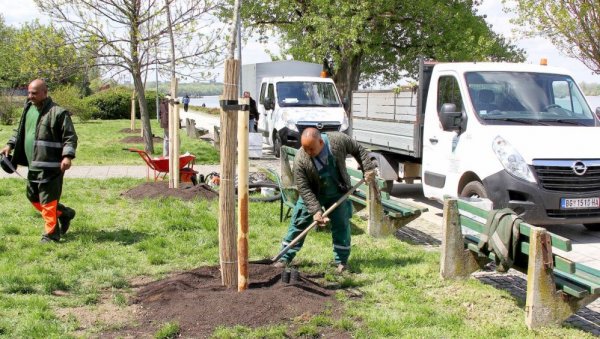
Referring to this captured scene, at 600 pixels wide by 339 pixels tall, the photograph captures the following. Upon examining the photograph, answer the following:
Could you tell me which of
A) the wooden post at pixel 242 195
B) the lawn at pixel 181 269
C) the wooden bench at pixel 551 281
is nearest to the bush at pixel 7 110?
the lawn at pixel 181 269

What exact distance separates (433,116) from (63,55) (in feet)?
32.1

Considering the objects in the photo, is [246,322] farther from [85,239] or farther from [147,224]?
[147,224]

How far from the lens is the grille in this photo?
7.84 metres

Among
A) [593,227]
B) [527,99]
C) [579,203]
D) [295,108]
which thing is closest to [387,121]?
[527,99]

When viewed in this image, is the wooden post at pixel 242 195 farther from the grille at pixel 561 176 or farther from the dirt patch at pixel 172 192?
the dirt patch at pixel 172 192

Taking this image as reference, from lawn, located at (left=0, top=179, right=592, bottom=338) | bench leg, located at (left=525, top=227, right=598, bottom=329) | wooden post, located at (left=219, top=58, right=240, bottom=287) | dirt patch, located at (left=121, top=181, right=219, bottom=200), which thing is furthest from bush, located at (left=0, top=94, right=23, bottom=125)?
bench leg, located at (left=525, top=227, right=598, bottom=329)

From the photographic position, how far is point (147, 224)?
8.87m

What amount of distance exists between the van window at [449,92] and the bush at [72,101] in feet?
81.9

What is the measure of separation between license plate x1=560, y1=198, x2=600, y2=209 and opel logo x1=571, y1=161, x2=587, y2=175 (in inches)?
12.4

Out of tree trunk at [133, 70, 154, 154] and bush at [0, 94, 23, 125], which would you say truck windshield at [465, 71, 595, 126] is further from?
bush at [0, 94, 23, 125]

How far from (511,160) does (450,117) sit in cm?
118

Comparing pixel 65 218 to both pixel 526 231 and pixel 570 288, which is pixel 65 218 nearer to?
pixel 526 231

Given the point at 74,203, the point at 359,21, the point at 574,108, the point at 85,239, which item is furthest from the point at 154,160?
the point at 359,21

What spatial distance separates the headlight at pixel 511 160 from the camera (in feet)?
25.7
